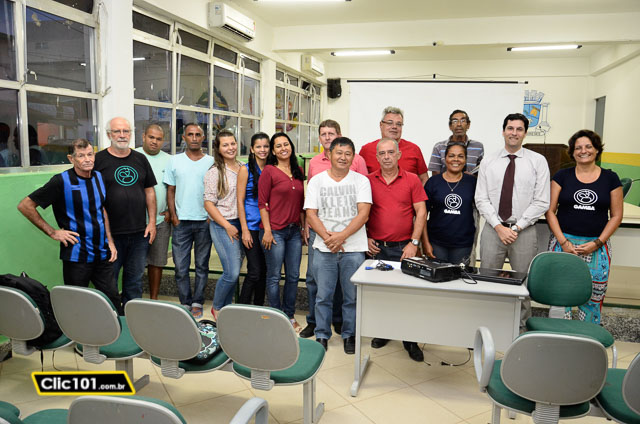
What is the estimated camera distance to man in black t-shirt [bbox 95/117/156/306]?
Answer: 3127 mm

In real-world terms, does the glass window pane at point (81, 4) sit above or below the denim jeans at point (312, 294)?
above

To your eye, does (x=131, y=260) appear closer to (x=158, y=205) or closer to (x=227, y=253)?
(x=158, y=205)

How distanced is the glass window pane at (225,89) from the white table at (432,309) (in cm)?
455

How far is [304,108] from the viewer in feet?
32.9

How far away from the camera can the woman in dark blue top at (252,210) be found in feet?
11.0

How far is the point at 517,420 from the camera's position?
246 cm

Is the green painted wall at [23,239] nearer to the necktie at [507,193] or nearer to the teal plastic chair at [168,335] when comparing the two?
the teal plastic chair at [168,335]

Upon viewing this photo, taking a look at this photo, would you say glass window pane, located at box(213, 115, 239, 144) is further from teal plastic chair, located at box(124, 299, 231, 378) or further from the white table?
teal plastic chair, located at box(124, 299, 231, 378)

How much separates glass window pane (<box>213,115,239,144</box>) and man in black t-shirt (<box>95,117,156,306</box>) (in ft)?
10.7


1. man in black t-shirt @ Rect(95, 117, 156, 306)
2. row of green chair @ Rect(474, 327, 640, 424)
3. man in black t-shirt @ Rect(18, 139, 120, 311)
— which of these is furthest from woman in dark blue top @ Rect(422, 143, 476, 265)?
man in black t-shirt @ Rect(18, 139, 120, 311)

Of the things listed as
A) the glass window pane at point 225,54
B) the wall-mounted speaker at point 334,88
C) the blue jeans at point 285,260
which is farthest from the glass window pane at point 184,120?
the wall-mounted speaker at point 334,88

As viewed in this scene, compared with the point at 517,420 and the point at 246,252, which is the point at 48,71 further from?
the point at 517,420

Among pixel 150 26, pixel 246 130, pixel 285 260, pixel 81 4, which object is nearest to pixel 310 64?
pixel 246 130

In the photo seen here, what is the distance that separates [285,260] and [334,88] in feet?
26.5
